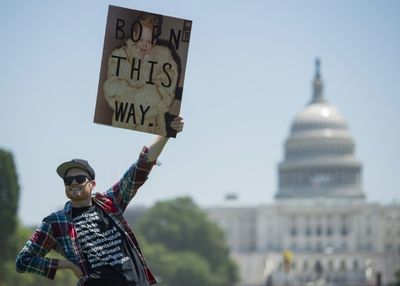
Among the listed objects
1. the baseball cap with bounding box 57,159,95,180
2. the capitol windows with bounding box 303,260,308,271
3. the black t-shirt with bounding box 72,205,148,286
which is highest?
the baseball cap with bounding box 57,159,95,180

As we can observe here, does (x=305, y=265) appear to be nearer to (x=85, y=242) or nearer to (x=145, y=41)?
(x=145, y=41)

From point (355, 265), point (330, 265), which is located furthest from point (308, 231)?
point (355, 265)

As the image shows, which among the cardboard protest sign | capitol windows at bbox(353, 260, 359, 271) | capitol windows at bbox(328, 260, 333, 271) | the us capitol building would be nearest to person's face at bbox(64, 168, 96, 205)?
the cardboard protest sign

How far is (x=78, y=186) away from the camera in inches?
384

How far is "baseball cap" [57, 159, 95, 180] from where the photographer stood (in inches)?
385

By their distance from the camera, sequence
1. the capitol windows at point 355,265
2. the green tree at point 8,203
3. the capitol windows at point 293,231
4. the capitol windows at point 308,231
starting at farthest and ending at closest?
the capitol windows at point 293,231
the capitol windows at point 308,231
the capitol windows at point 355,265
the green tree at point 8,203

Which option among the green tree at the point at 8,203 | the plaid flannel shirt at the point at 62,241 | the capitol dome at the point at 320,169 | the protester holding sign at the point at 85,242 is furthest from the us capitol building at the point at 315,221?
the protester holding sign at the point at 85,242

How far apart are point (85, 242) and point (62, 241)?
18cm

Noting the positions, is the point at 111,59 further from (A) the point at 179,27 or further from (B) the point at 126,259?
(B) the point at 126,259

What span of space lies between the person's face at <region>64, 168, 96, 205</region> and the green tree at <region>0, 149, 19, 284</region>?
65353mm

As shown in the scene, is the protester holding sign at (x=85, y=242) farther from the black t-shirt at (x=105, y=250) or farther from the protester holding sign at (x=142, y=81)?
the protester holding sign at (x=142, y=81)

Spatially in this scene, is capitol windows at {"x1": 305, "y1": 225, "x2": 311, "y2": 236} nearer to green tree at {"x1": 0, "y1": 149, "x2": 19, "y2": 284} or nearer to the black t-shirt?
green tree at {"x1": 0, "y1": 149, "x2": 19, "y2": 284}

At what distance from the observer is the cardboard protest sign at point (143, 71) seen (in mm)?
10172

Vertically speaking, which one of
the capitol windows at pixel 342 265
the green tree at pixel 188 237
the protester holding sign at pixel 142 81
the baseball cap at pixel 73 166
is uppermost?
the protester holding sign at pixel 142 81
